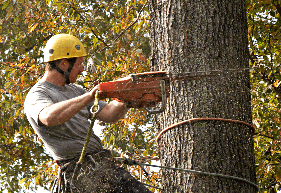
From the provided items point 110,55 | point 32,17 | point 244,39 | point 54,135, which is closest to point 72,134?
point 54,135

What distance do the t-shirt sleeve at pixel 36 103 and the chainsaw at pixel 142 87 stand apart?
362 millimetres

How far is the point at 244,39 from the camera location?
227cm

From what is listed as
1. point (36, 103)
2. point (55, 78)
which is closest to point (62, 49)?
point (55, 78)

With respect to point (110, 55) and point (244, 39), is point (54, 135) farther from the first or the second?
point (110, 55)

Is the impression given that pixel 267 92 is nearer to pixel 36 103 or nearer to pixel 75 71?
pixel 75 71

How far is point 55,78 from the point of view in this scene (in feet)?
8.01

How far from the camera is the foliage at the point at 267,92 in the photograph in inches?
206

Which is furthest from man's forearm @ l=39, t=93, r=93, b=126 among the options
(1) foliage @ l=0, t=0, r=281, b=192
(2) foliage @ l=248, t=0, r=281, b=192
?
(2) foliage @ l=248, t=0, r=281, b=192

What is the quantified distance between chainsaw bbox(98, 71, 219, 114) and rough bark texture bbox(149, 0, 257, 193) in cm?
10

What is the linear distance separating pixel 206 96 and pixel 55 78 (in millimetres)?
983

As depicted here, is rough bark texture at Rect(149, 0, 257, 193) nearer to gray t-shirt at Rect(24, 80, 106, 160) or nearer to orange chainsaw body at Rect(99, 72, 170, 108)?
orange chainsaw body at Rect(99, 72, 170, 108)

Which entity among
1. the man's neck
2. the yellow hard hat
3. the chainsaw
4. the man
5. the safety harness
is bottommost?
the man

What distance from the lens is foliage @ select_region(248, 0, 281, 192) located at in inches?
206

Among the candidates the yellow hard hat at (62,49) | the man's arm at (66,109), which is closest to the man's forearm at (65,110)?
the man's arm at (66,109)
